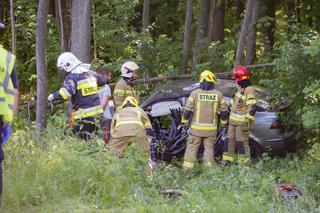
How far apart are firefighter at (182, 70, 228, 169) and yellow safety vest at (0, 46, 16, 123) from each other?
509 cm

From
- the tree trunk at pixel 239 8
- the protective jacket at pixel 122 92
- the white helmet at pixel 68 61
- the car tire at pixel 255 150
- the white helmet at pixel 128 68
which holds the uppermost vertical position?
the tree trunk at pixel 239 8

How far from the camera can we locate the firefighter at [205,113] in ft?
31.5

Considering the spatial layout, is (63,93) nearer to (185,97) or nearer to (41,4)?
(41,4)

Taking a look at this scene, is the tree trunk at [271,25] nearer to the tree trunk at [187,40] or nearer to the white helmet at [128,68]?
the tree trunk at [187,40]

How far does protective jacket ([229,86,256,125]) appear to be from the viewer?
976 cm

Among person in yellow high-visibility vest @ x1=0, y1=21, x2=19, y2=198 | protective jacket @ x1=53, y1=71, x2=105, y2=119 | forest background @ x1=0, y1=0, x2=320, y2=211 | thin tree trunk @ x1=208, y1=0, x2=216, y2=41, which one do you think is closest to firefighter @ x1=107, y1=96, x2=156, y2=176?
forest background @ x1=0, y1=0, x2=320, y2=211

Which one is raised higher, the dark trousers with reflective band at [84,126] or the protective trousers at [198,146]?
the dark trousers with reflective band at [84,126]

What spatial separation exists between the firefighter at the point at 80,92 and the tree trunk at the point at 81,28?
2.22m

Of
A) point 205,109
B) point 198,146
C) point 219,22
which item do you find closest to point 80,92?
point 205,109

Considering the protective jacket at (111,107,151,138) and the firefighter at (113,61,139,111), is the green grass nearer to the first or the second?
the protective jacket at (111,107,151,138)

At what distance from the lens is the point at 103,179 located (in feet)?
20.5

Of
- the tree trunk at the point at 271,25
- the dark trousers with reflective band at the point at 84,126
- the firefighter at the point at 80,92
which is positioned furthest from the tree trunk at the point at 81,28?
the tree trunk at the point at 271,25

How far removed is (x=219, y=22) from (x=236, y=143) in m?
8.59

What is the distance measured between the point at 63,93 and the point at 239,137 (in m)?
3.14
